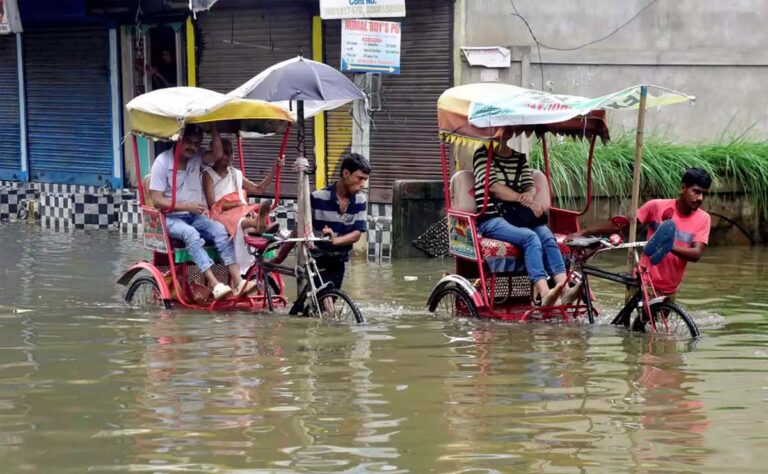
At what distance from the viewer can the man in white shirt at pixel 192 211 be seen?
10.9m

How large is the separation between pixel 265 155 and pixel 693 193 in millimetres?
9222

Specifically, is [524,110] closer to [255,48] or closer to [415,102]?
[415,102]

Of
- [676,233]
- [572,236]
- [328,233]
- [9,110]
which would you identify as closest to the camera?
[676,233]

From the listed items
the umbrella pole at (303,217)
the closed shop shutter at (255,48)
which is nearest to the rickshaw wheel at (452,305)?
the umbrella pole at (303,217)

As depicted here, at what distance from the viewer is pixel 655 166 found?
53.3 ft

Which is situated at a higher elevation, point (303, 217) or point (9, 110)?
point (9, 110)

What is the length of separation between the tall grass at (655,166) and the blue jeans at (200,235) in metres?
5.48

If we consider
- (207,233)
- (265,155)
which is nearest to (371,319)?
(207,233)

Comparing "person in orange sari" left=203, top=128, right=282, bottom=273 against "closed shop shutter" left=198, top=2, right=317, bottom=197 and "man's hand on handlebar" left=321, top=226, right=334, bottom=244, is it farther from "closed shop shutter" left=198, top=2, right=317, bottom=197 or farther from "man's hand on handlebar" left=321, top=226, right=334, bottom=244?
"closed shop shutter" left=198, top=2, right=317, bottom=197

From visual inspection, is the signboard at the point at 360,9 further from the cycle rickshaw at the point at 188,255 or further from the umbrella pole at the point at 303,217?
the umbrella pole at the point at 303,217

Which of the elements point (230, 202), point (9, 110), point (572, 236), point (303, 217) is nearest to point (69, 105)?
point (9, 110)

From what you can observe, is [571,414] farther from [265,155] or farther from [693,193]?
[265,155]

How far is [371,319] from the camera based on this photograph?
10.7 meters

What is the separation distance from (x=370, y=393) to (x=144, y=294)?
167 inches
